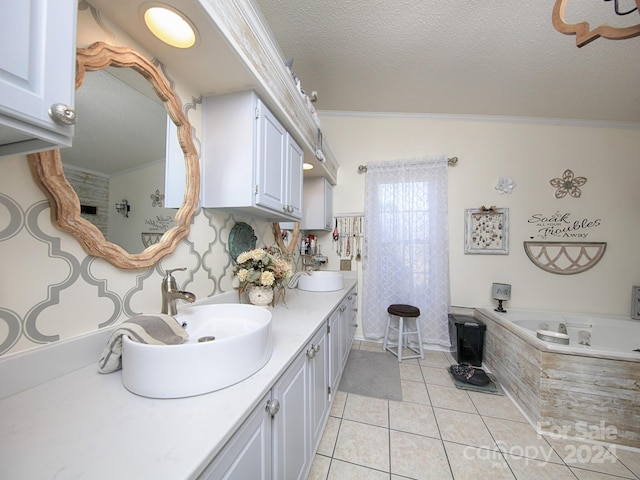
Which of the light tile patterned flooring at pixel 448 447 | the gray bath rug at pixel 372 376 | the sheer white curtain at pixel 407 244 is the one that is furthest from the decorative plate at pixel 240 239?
the sheer white curtain at pixel 407 244

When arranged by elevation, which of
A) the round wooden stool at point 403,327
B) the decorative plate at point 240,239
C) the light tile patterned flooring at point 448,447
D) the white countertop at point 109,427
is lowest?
the light tile patterned flooring at point 448,447

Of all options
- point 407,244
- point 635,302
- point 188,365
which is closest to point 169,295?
point 188,365

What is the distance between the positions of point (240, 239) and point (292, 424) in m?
1.01

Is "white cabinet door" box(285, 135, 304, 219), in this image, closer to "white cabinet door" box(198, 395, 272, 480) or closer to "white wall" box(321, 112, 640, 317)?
"white cabinet door" box(198, 395, 272, 480)

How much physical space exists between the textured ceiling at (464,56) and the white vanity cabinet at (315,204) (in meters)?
0.91

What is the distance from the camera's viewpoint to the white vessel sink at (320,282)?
205cm

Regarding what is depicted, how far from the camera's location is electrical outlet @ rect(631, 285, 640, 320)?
2.18 metres

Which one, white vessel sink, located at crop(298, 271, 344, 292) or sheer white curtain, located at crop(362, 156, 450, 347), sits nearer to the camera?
white vessel sink, located at crop(298, 271, 344, 292)

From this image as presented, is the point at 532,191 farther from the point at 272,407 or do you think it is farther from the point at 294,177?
the point at 272,407

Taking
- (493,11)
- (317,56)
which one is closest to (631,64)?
(493,11)

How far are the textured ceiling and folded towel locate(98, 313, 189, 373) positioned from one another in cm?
190

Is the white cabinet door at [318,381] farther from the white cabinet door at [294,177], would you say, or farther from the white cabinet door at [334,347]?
the white cabinet door at [294,177]

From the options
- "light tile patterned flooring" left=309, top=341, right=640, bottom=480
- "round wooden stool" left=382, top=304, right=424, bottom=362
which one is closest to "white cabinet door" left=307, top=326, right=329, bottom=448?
"light tile patterned flooring" left=309, top=341, right=640, bottom=480

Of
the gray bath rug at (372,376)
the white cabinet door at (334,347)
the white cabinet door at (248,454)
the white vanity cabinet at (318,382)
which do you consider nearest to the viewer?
the white cabinet door at (248,454)
